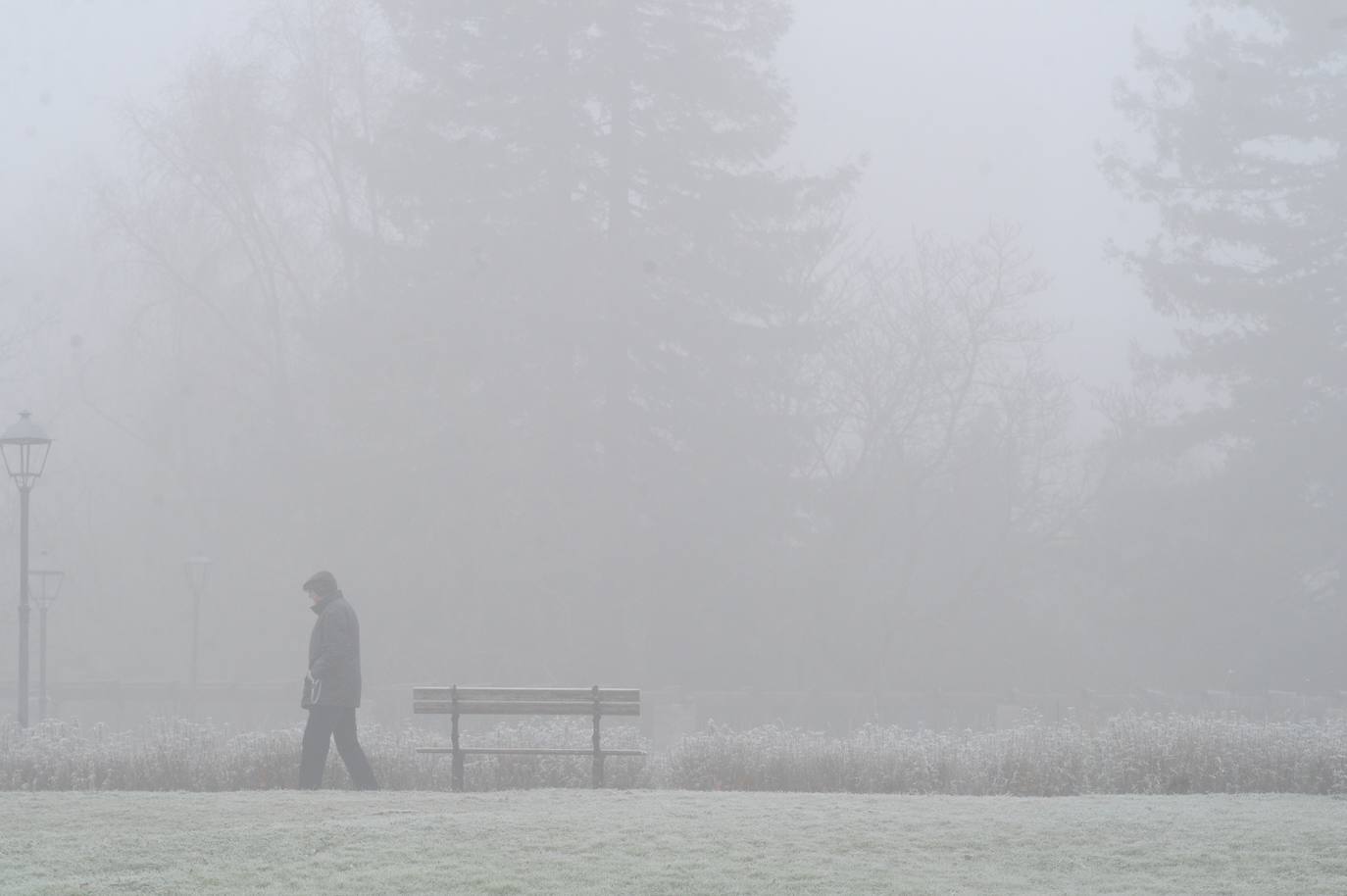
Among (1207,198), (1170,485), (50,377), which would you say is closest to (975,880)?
(1170,485)

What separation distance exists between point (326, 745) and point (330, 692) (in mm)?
473

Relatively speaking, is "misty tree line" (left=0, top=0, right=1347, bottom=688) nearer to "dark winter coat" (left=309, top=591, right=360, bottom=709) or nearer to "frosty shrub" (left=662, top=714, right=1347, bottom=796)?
"frosty shrub" (left=662, top=714, right=1347, bottom=796)

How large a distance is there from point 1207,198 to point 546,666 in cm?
1968

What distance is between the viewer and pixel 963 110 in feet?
209

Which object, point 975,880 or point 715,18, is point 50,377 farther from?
point 975,880

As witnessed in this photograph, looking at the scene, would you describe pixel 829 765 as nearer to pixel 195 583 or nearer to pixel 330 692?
pixel 330 692

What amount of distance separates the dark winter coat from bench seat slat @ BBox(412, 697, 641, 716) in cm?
111

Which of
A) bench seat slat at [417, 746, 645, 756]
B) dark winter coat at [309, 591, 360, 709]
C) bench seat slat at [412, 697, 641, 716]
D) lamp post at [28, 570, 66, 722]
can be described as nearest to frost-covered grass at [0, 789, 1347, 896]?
dark winter coat at [309, 591, 360, 709]

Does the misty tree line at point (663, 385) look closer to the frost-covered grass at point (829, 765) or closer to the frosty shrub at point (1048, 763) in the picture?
the frost-covered grass at point (829, 765)

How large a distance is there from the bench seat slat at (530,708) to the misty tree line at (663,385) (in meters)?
19.4

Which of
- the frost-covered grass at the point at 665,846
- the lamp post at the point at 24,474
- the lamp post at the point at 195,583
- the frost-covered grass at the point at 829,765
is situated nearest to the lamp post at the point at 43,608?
the lamp post at the point at 195,583

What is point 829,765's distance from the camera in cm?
1650

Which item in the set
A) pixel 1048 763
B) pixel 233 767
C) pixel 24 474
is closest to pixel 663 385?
pixel 24 474

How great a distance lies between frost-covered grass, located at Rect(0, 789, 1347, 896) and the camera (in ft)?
34.1
